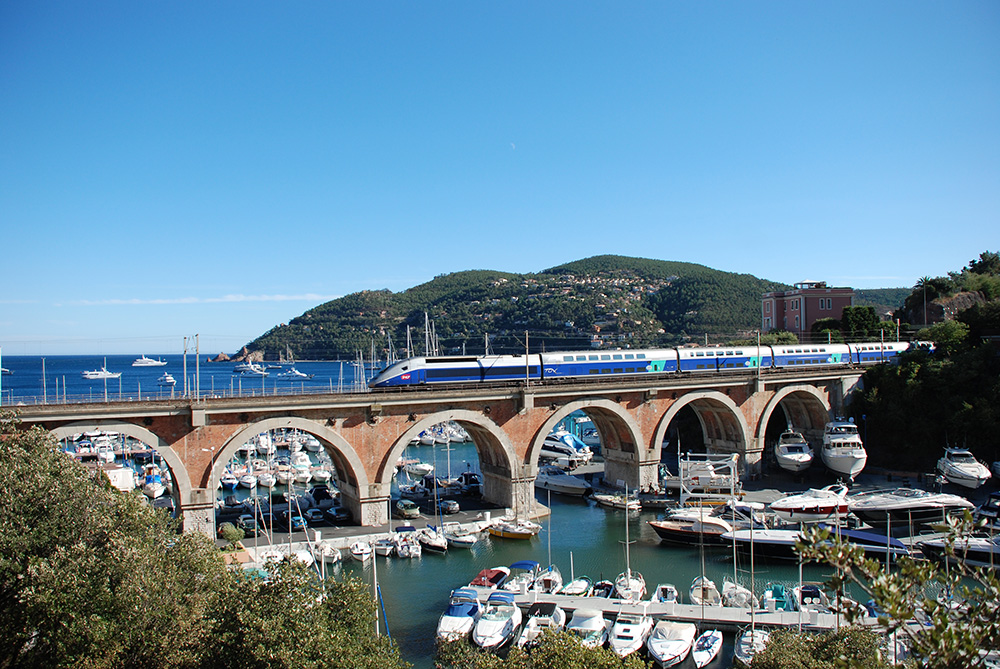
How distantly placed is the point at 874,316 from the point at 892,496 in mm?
32959

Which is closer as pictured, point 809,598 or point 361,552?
point 809,598

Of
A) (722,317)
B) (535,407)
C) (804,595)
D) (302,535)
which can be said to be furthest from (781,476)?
(722,317)

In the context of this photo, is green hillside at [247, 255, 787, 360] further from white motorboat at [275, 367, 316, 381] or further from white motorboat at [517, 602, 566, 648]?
white motorboat at [517, 602, 566, 648]

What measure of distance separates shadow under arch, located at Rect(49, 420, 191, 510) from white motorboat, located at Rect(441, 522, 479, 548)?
38.1 feet

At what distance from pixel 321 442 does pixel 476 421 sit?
7.71 m

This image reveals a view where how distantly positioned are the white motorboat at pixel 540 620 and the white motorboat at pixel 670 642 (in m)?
2.88

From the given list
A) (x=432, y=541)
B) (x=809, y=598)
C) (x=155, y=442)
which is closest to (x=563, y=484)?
(x=432, y=541)

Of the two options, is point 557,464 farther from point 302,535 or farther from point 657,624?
point 657,624

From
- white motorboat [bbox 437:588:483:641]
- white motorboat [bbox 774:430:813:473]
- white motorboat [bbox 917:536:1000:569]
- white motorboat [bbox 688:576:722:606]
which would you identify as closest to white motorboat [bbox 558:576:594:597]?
white motorboat [bbox 437:588:483:641]

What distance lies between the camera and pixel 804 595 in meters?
24.2

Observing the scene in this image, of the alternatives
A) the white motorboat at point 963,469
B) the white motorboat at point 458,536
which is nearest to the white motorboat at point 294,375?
the white motorboat at point 458,536

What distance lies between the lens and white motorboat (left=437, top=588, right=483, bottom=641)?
22.6 m

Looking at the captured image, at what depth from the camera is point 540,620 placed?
2292 centimetres

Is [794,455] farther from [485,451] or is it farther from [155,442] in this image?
[155,442]
